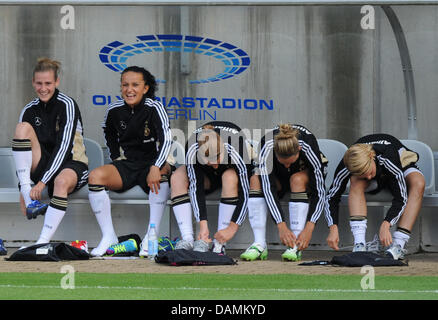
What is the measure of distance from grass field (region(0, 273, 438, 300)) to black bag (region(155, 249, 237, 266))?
54cm

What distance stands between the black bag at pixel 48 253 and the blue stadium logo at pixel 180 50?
2863mm

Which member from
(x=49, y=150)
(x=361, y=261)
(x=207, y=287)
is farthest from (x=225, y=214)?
(x=207, y=287)

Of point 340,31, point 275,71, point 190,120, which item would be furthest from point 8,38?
point 340,31

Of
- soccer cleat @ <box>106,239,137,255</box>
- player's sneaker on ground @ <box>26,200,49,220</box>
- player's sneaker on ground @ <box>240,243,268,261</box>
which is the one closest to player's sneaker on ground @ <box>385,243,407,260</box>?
player's sneaker on ground @ <box>240,243,268,261</box>

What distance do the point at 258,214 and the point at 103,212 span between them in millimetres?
1150

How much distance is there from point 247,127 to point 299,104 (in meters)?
0.54

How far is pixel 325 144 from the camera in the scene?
7781mm

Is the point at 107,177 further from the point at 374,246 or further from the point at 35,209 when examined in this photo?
the point at 374,246

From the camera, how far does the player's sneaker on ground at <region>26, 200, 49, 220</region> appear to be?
23.0ft

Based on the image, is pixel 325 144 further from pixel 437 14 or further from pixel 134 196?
pixel 437 14

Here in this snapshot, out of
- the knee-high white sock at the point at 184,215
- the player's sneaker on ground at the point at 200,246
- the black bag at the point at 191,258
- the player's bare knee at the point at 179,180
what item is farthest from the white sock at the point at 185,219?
the black bag at the point at 191,258

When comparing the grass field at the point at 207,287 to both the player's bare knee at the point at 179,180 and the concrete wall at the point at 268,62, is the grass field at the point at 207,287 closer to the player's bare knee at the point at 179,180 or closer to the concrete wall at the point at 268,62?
the player's bare knee at the point at 179,180

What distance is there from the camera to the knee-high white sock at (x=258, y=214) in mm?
6977

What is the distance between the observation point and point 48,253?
6.60 metres
